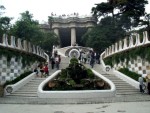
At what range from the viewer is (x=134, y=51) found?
78.0ft

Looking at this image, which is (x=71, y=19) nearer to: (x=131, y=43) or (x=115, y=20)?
(x=115, y=20)

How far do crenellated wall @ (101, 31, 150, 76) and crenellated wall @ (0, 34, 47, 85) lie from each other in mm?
6859

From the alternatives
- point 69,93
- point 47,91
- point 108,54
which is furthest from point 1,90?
point 108,54

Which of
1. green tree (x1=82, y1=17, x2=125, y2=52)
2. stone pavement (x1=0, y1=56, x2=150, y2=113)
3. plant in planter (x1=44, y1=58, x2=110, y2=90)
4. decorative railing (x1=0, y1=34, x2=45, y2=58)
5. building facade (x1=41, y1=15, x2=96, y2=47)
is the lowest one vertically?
stone pavement (x1=0, y1=56, x2=150, y2=113)

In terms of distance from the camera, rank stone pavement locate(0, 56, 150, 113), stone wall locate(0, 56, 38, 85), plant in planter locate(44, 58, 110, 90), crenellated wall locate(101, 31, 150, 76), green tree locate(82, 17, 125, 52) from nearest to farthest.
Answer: stone pavement locate(0, 56, 150, 113) < plant in planter locate(44, 58, 110, 90) < stone wall locate(0, 56, 38, 85) < crenellated wall locate(101, 31, 150, 76) < green tree locate(82, 17, 125, 52)

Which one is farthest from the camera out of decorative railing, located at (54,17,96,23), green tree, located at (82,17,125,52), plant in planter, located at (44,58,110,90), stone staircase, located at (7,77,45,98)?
decorative railing, located at (54,17,96,23)

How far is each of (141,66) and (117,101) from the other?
7.13 m

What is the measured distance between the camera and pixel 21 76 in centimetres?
2300

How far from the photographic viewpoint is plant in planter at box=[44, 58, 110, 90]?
19609mm

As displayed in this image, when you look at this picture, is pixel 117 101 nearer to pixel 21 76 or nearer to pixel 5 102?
pixel 5 102

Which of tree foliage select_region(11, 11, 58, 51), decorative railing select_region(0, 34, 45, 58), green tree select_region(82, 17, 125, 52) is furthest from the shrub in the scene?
tree foliage select_region(11, 11, 58, 51)

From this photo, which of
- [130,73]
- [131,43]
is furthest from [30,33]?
[130,73]

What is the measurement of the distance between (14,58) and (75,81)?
5.01 metres

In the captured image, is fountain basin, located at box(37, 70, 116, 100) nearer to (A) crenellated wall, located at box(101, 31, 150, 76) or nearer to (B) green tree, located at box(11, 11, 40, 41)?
(A) crenellated wall, located at box(101, 31, 150, 76)
